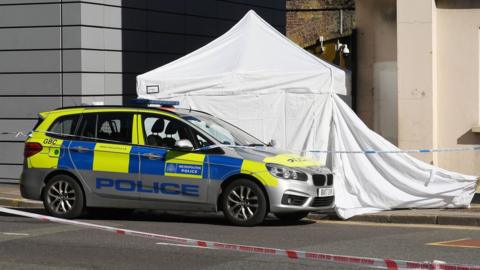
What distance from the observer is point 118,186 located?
1314cm

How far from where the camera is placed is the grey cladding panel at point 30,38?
748 inches

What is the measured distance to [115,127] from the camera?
1330 centimetres

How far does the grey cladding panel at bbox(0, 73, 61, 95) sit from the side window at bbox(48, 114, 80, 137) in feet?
17.7

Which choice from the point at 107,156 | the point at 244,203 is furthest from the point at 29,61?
the point at 244,203

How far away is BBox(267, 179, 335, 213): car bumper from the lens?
40.6ft

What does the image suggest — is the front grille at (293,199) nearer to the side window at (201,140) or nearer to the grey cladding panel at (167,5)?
the side window at (201,140)

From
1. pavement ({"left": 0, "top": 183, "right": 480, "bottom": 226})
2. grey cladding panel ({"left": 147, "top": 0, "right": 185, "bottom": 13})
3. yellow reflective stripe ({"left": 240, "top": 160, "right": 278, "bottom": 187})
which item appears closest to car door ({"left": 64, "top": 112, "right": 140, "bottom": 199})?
yellow reflective stripe ({"left": 240, "top": 160, "right": 278, "bottom": 187})

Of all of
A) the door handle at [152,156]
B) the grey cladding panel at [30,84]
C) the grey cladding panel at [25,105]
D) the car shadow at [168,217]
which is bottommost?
the car shadow at [168,217]

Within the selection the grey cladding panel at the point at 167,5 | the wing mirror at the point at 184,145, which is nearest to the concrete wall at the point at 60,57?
the grey cladding panel at the point at 167,5

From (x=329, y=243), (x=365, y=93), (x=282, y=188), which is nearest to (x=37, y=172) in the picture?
(x=282, y=188)

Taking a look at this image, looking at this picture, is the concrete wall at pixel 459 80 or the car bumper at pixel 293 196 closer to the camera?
the car bumper at pixel 293 196

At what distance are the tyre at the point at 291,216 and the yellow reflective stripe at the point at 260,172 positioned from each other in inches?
34.1

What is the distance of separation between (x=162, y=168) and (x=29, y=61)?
741 cm

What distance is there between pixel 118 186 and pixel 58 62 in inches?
258
